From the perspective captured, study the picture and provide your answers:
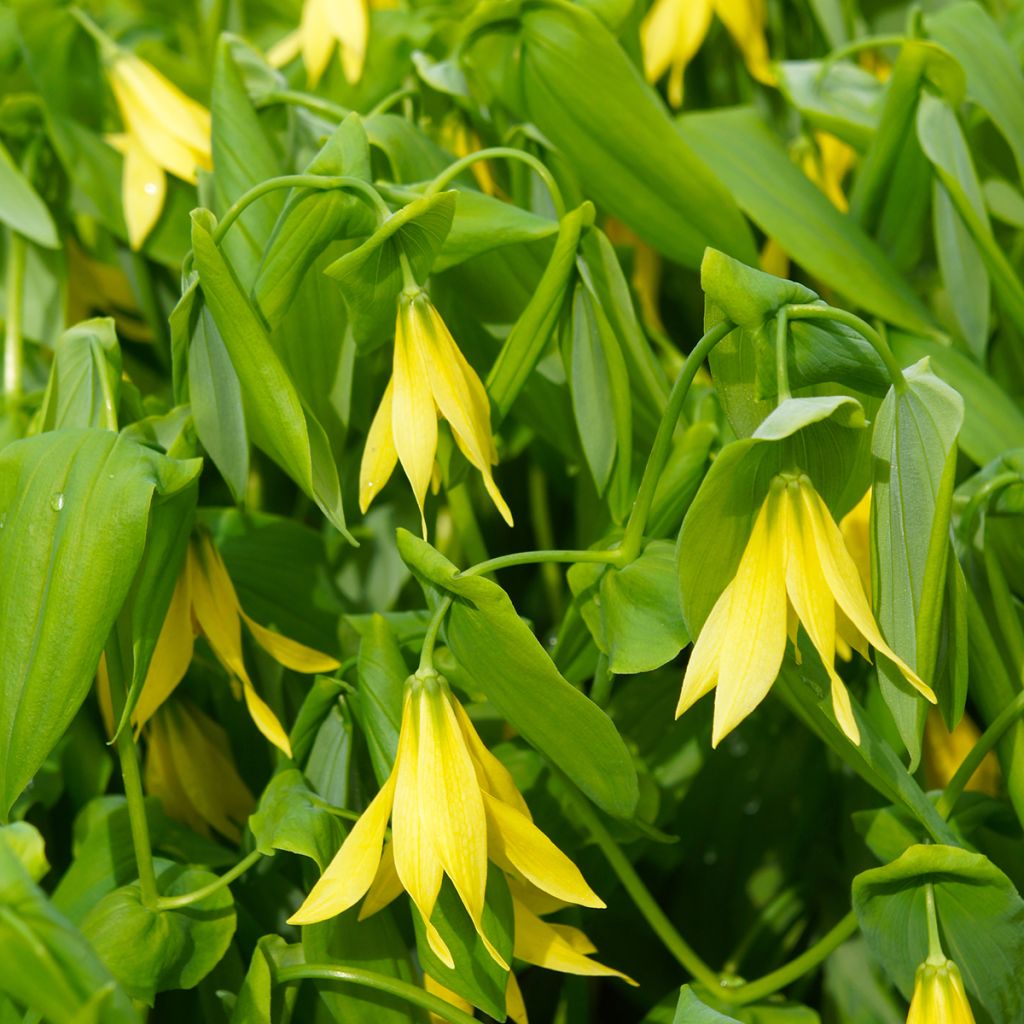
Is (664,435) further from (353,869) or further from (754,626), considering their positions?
(353,869)

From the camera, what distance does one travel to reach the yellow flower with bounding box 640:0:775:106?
786mm

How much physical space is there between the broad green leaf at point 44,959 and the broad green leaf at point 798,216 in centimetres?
47

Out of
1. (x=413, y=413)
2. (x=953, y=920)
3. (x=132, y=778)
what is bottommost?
(x=953, y=920)

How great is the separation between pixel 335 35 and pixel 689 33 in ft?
0.71

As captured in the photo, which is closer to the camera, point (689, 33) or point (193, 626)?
point (193, 626)

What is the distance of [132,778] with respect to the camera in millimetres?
489

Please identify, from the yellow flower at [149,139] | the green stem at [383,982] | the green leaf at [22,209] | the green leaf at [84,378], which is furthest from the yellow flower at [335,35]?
the green stem at [383,982]

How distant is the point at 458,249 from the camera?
1.78ft

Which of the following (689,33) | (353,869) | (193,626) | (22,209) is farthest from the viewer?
(689,33)

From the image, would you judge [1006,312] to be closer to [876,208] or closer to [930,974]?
[876,208]

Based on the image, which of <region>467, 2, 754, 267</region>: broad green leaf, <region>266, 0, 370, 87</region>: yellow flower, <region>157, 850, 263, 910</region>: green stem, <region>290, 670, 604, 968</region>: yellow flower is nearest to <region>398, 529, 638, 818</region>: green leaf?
<region>290, 670, 604, 968</region>: yellow flower

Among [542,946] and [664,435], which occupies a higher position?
[664,435]

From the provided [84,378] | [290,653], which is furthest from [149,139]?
[290,653]

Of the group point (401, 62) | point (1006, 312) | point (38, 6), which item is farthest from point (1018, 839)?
point (38, 6)
